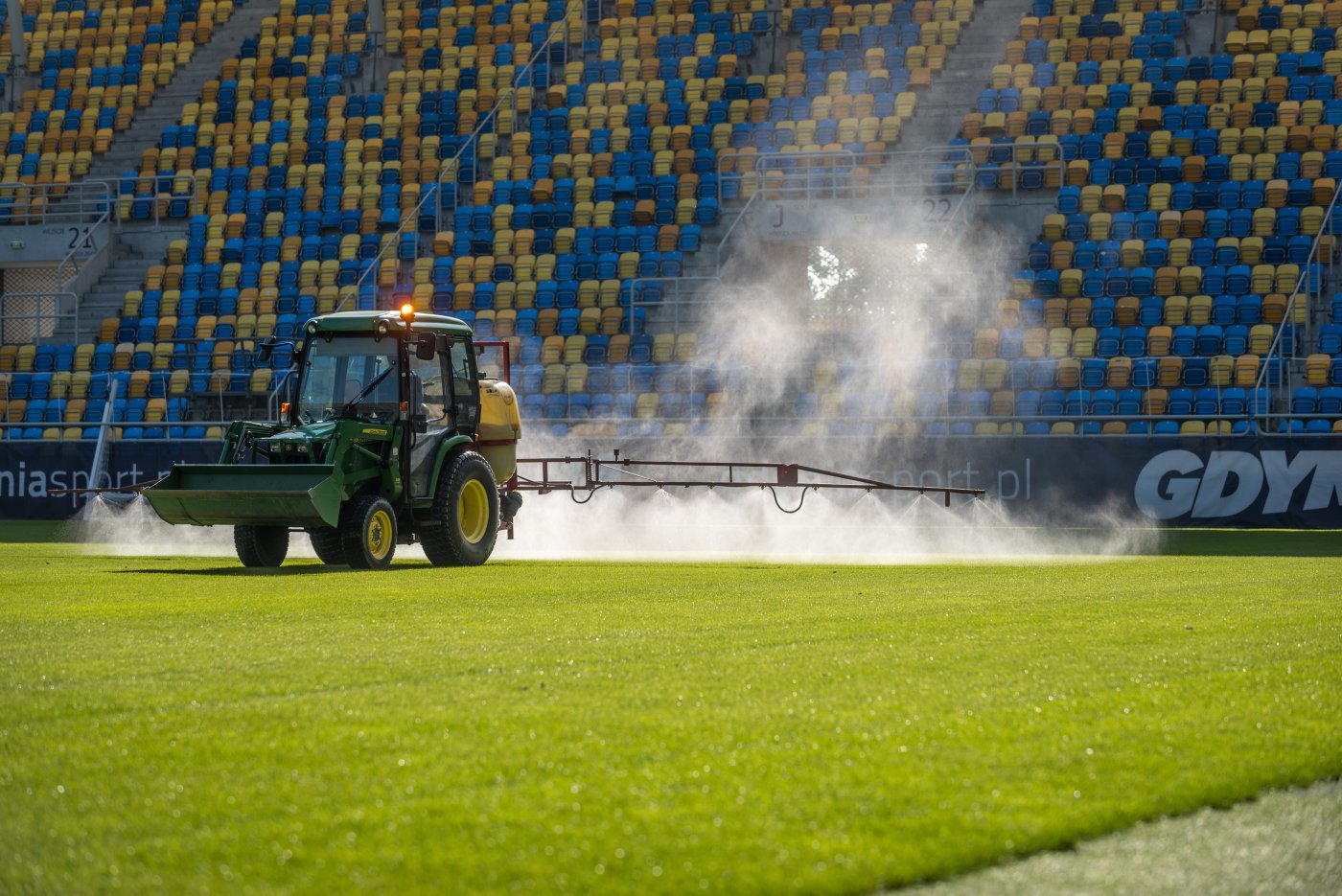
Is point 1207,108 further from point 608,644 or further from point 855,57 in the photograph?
point 608,644

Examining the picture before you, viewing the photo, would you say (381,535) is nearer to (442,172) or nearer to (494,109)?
(442,172)

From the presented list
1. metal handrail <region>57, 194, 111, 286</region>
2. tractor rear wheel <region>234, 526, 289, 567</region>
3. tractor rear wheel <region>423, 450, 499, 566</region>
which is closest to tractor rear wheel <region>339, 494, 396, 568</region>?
tractor rear wheel <region>423, 450, 499, 566</region>

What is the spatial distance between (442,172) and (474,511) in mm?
18090

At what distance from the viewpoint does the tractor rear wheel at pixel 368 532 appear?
14.3 metres

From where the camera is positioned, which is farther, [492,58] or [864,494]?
[492,58]

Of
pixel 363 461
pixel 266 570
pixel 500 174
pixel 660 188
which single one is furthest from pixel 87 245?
pixel 363 461

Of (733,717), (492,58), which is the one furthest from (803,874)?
(492,58)

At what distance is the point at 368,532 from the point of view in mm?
14414

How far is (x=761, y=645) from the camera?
8.16 metres

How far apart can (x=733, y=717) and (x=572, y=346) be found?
22974mm

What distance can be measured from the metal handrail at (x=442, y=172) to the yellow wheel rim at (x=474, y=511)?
49.4ft

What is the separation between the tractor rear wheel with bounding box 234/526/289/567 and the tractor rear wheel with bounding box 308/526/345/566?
0.45m

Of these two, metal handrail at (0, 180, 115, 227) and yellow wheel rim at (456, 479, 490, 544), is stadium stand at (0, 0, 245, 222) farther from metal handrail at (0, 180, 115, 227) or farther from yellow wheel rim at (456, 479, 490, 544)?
yellow wheel rim at (456, 479, 490, 544)

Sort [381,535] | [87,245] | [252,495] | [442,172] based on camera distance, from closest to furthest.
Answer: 1. [252,495]
2. [381,535]
3. [442,172]
4. [87,245]
